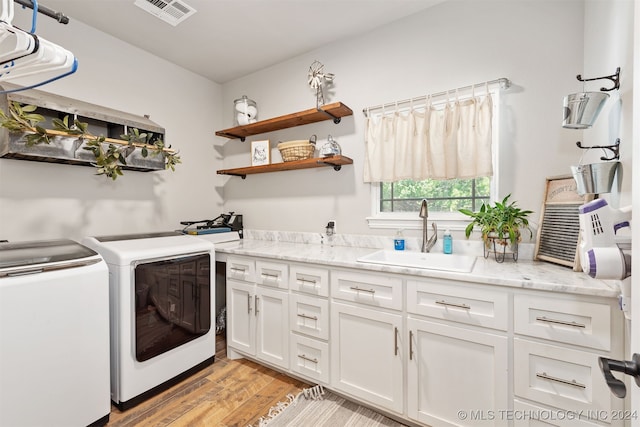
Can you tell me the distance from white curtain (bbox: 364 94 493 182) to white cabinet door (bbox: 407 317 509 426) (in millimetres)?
1024

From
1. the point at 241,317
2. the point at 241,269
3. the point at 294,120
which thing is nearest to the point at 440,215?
the point at 294,120

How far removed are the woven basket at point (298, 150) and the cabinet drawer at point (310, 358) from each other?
1.42 m

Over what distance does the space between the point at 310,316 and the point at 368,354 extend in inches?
17.3

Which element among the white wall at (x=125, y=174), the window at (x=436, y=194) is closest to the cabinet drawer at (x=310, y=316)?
the window at (x=436, y=194)

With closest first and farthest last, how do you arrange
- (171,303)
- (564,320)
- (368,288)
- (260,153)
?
1. (564,320)
2. (368,288)
3. (171,303)
4. (260,153)

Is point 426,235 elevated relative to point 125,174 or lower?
lower

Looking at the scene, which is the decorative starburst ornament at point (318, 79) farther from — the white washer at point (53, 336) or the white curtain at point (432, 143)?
the white washer at point (53, 336)

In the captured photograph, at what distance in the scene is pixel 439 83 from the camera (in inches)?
82.7

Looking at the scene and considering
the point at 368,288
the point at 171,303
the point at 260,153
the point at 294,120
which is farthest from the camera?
the point at 260,153

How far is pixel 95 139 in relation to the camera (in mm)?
2004

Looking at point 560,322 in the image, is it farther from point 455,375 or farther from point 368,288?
point 368,288

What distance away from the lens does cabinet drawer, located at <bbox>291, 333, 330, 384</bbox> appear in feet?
6.23

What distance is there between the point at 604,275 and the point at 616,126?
0.84m

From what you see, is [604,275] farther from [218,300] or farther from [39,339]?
[218,300]
